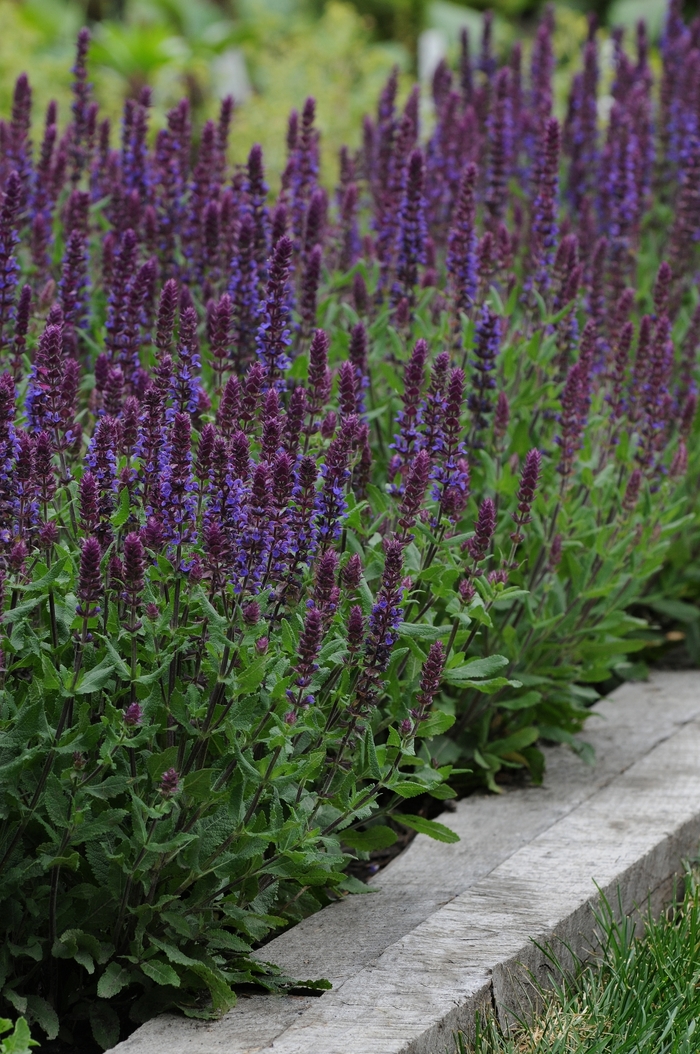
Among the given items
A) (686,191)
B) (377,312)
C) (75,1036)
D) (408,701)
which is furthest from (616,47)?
(75,1036)

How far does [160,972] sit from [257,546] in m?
0.85

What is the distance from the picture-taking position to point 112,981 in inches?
106

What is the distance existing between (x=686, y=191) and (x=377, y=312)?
142cm

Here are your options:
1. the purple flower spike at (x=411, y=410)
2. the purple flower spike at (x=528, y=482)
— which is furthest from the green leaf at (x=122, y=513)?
the purple flower spike at (x=528, y=482)

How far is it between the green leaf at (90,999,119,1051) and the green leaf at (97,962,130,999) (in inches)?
1.8

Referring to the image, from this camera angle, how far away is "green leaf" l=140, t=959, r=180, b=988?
8.66ft

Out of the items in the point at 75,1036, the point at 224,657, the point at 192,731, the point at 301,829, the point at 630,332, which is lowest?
the point at 75,1036

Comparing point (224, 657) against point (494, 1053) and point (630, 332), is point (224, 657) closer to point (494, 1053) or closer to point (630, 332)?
point (494, 1053)

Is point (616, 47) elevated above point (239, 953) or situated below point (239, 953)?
above

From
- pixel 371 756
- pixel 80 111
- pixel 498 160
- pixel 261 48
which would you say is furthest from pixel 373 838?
pixel 261 48

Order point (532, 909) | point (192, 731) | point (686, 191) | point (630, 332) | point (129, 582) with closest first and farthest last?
point (129, 582) < point (192, 731) < point (532, 909) < point (630, 332) < point (686, 191)

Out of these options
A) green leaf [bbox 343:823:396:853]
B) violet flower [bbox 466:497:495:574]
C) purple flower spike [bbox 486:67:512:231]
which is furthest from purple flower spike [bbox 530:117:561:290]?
green leaf [bbox 343:823:396:853]

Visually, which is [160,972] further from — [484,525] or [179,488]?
[484,525]

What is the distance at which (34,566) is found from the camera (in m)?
2.80
